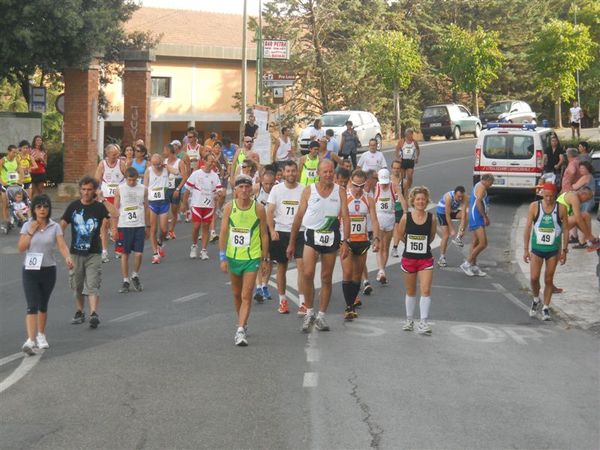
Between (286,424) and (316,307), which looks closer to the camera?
(286,424)

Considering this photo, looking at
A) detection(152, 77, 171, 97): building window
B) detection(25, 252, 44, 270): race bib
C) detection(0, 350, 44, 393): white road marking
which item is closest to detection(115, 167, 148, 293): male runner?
detection(25, 252, 44, 270): race bib

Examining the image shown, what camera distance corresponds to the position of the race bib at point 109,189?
1795 centimetres

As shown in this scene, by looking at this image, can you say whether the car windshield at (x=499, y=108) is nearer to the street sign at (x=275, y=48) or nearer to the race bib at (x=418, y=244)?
the street sign at (x=275, y=48)

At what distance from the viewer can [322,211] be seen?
40.4 ft

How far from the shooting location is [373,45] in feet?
171

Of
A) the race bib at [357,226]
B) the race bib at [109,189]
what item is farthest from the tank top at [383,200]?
the race bib at [109,189]

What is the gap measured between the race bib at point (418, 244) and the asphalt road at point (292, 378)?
971 millimetres

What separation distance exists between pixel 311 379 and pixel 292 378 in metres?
0.18

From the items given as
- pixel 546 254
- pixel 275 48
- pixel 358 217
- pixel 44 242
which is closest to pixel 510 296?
pixel 546 254

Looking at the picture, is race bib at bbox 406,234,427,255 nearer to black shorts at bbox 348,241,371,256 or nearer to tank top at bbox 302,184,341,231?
tank top at bbox 302,184,341,231

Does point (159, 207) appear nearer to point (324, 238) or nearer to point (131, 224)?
point (131, 224)

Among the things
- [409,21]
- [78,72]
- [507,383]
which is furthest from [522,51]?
[507,383]

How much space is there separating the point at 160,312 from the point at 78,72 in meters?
16.1

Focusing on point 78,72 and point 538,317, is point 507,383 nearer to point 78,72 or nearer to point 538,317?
point 538,317
